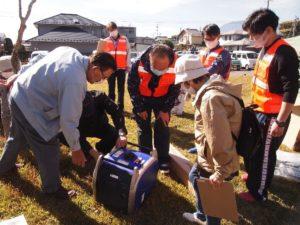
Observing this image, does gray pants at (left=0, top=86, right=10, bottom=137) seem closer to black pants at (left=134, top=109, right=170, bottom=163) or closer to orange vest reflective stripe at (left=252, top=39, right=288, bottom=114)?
black pants at (left=134, top=109, right=170, bottom=163)

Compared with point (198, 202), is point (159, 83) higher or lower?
higher

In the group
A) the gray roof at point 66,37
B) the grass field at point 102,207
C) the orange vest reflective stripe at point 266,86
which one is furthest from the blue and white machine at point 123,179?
the gray roof at point 66,37

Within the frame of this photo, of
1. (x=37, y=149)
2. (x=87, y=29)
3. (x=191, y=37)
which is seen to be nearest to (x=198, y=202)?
(x=37, y=149)

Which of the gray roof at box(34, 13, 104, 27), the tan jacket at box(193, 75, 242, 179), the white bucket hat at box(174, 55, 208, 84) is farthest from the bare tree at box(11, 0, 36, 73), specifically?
the gray roof at box(34, 13, 104, 27)

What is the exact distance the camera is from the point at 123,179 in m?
3.02

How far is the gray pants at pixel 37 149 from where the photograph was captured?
310cm

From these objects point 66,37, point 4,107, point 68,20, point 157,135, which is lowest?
point 157,135

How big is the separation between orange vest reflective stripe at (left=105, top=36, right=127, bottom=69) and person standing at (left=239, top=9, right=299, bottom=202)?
471 centimetres

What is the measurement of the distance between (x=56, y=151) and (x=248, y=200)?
2.22 metres

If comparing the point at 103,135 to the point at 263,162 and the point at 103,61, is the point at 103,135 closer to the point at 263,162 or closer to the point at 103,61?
the point at 103,61

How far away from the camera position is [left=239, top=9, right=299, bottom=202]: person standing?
282 cm

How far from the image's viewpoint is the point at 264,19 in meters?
2.82

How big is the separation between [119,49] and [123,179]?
5.12 meters

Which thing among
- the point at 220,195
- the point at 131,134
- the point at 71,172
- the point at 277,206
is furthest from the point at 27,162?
the point at 277,206
